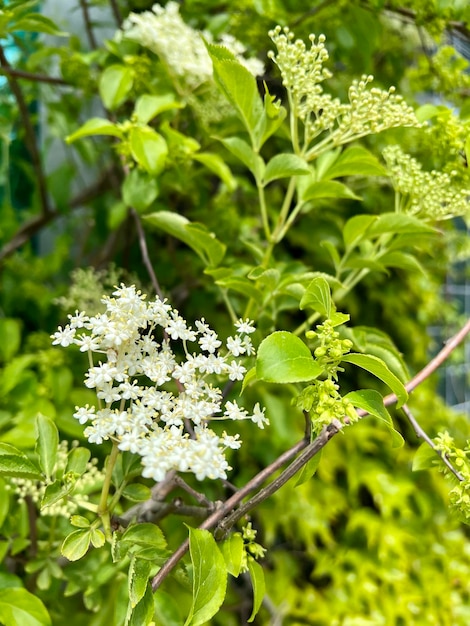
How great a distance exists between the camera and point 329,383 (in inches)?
15.1

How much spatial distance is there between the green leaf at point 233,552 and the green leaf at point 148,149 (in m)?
0.38

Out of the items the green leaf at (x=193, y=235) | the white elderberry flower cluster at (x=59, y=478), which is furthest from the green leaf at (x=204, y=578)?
the green leaf at (x=193, y=235)

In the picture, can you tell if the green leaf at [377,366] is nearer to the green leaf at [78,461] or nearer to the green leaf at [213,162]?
the green leaf at [78,461]

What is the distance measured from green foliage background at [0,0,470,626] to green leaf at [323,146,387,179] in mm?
86

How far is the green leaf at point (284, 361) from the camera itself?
0.36 meters

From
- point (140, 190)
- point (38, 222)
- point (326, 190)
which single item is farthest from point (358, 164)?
point (38, 222)

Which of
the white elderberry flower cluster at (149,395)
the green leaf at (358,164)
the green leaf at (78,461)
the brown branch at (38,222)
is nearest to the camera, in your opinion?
the white elderberry flower cluster at (149,395)

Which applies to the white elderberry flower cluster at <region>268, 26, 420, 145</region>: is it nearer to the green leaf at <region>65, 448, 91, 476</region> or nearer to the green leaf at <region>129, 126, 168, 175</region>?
the green leaf at <region>129, 126, 168, 175</region>

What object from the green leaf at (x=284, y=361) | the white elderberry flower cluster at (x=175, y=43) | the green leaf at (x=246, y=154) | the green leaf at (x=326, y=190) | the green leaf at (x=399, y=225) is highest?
the white elderberry flower cluster at (x=175, y=43)

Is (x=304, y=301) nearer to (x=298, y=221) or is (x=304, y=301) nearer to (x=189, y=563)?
(x=189, y=563)

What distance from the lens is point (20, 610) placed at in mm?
496

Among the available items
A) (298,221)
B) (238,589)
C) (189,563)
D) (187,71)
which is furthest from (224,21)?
(238,589)

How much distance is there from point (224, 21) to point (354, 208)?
416 mm

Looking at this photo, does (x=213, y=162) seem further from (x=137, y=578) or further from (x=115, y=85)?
(x=137, y=578)
